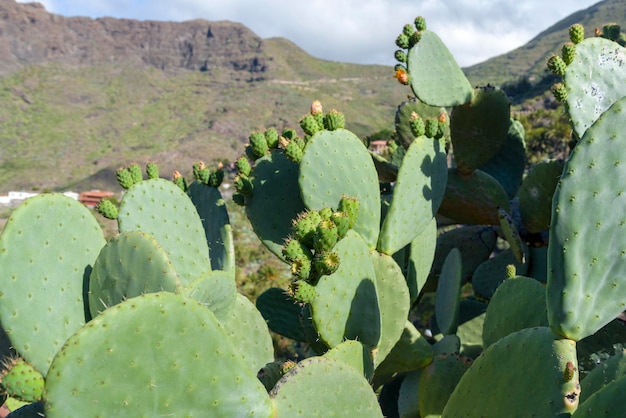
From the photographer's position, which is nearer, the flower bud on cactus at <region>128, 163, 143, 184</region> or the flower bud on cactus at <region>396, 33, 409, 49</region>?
the flower bud on cactus at <region>128, 163, 143, 184</region>

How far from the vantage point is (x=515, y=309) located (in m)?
1.98

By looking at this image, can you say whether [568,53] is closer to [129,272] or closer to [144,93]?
[129,272]

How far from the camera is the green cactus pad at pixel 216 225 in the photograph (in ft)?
8.95

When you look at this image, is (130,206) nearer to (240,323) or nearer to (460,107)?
(240,323)

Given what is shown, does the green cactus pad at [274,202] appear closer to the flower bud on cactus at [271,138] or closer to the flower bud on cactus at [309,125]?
the flower bud on cactus at [271,138]

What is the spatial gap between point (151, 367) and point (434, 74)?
2688 millimetres

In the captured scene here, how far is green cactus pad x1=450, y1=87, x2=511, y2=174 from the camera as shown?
3.59 meters

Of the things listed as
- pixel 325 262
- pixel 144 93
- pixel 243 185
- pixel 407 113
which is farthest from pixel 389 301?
pixel 144 93

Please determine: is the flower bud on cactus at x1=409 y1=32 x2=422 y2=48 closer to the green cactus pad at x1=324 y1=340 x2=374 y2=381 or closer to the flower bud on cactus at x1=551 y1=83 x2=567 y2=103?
the flower bud on cactus at x1=551 y1=83 x2=567 y2=103

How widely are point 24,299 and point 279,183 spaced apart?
1257 millimetres

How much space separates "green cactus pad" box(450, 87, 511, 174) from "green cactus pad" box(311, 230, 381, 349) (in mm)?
1848

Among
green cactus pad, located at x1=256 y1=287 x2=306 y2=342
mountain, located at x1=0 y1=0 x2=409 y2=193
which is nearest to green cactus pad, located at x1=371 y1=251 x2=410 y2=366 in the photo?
green cactus pad, located at x1=256 y1=287 x2=306 y2=342

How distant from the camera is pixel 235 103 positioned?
66.6 m

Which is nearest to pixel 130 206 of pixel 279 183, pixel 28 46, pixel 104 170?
pixel 279 183
